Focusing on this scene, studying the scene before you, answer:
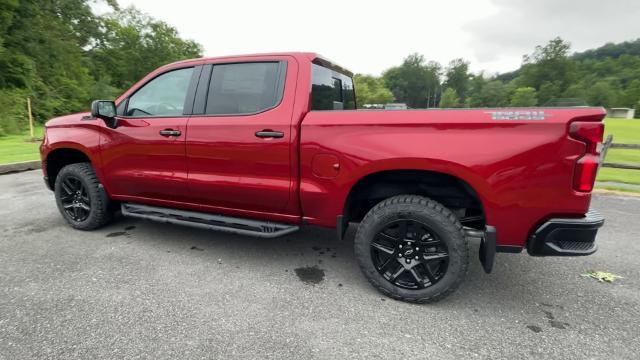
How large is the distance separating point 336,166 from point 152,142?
1831mm

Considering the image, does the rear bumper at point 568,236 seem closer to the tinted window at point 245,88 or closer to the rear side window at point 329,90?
the rear side window at point 329,90

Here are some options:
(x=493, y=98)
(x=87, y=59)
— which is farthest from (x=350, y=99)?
(x=493, y=98)

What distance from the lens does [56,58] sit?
22.5 meters

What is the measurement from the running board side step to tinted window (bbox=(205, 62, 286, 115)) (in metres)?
0.96

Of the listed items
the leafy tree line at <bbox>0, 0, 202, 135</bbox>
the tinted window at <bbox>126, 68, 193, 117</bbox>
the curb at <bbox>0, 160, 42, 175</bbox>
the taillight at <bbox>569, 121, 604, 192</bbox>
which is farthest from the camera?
the leafy tree line at <bbox>0, 0, 202, 135</bbox>

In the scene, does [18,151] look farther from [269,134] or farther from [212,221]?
[269,134]

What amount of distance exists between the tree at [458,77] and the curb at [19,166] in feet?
430

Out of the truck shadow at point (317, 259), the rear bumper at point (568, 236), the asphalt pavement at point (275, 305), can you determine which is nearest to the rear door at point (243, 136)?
the truck shadow at point (317, 259)

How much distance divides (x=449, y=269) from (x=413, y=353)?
0.66m

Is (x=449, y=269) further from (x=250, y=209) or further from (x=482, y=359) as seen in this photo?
(x=250, y=209)

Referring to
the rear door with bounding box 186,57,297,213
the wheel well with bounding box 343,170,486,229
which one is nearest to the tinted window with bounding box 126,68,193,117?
the rear door with bounding box 186,57,297,213

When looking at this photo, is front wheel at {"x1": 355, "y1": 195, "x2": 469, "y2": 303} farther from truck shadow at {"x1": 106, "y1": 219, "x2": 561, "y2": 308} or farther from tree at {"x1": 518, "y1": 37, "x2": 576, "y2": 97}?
tree at {"x1": 518, "y1": 37, "x2": 576, "y2": 97}

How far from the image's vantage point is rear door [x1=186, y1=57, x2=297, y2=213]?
8.92 ft

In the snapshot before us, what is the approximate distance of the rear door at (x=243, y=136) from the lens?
8.92 feet
